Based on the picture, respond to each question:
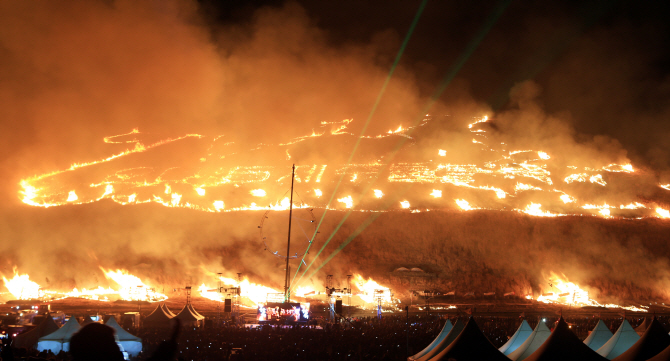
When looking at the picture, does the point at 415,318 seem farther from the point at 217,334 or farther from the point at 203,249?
the point at 203,249

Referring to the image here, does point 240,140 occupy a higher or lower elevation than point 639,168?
higher

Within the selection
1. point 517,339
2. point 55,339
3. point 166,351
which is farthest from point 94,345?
point 55,339

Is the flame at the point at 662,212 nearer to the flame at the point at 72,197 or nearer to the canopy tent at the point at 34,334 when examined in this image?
the canopy tent at the point at 34,334

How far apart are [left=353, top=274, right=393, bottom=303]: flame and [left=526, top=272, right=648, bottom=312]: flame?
981 cm

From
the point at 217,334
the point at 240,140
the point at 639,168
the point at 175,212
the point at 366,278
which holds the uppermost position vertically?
the point at 240,140

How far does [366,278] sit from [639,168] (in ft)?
140

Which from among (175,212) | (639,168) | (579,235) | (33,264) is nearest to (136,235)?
(175,212)

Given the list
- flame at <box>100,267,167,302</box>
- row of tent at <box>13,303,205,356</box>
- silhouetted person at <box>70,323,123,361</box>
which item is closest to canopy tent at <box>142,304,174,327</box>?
row of tent at <box>13,303,205,356</box>

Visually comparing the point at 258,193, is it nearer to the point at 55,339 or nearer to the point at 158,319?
the point at 158,319

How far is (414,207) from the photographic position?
46.8 metres

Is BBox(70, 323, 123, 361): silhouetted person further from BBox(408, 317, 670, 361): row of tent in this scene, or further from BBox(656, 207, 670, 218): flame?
BBox(656, 207, 670, 218): flame

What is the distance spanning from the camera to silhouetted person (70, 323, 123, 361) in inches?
109

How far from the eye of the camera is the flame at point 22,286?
32.9 metres

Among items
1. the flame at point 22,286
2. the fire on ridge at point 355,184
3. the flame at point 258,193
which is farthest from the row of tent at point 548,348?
the flame at point 258,193
